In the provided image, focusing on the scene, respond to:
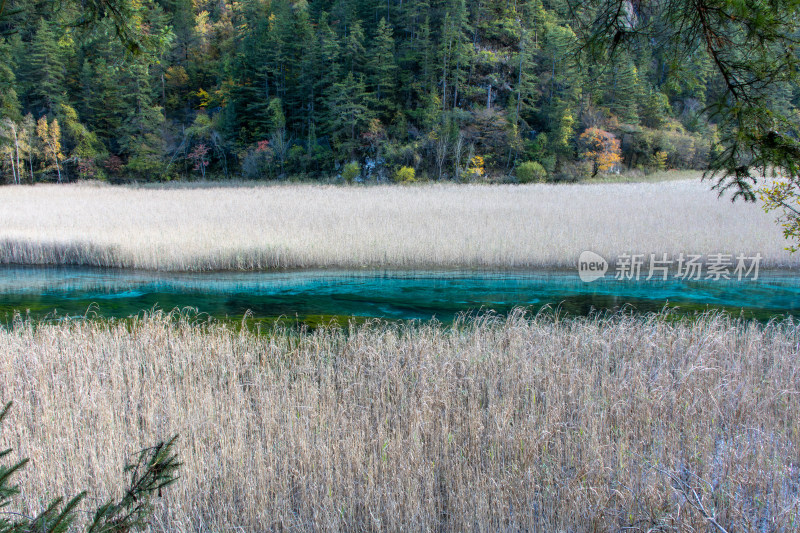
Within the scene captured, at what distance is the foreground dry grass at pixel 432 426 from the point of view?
11.4 ft

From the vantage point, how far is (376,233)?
15.0 metres

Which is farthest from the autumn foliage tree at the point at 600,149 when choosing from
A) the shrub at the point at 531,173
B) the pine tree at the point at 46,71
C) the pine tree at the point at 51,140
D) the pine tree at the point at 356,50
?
the pine tree at the point at 46,71

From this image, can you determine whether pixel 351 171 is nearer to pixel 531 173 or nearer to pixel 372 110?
pixel 372 110

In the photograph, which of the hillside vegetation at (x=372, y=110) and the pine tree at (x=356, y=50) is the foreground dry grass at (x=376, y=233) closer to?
the hillside vegetation at (x=372, y=110)

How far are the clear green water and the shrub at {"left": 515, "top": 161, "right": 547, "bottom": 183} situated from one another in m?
25.1

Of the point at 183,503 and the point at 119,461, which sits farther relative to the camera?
the point at 119,461

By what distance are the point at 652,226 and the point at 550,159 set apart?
2478 cm

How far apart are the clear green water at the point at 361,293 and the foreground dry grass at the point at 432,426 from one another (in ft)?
10.3

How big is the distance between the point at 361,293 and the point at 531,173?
28.5 meters

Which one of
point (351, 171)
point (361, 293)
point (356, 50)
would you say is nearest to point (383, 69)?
point (356, 50)

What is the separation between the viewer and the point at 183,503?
3.62 metres

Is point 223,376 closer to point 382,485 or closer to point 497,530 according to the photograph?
point 382,485

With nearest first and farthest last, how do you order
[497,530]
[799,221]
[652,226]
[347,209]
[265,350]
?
1. [497,530]
2. [799,221]
3. [265,350]
4. [652,226]
5. [347,209]

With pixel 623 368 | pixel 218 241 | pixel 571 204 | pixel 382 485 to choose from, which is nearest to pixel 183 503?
pixel 382 485
